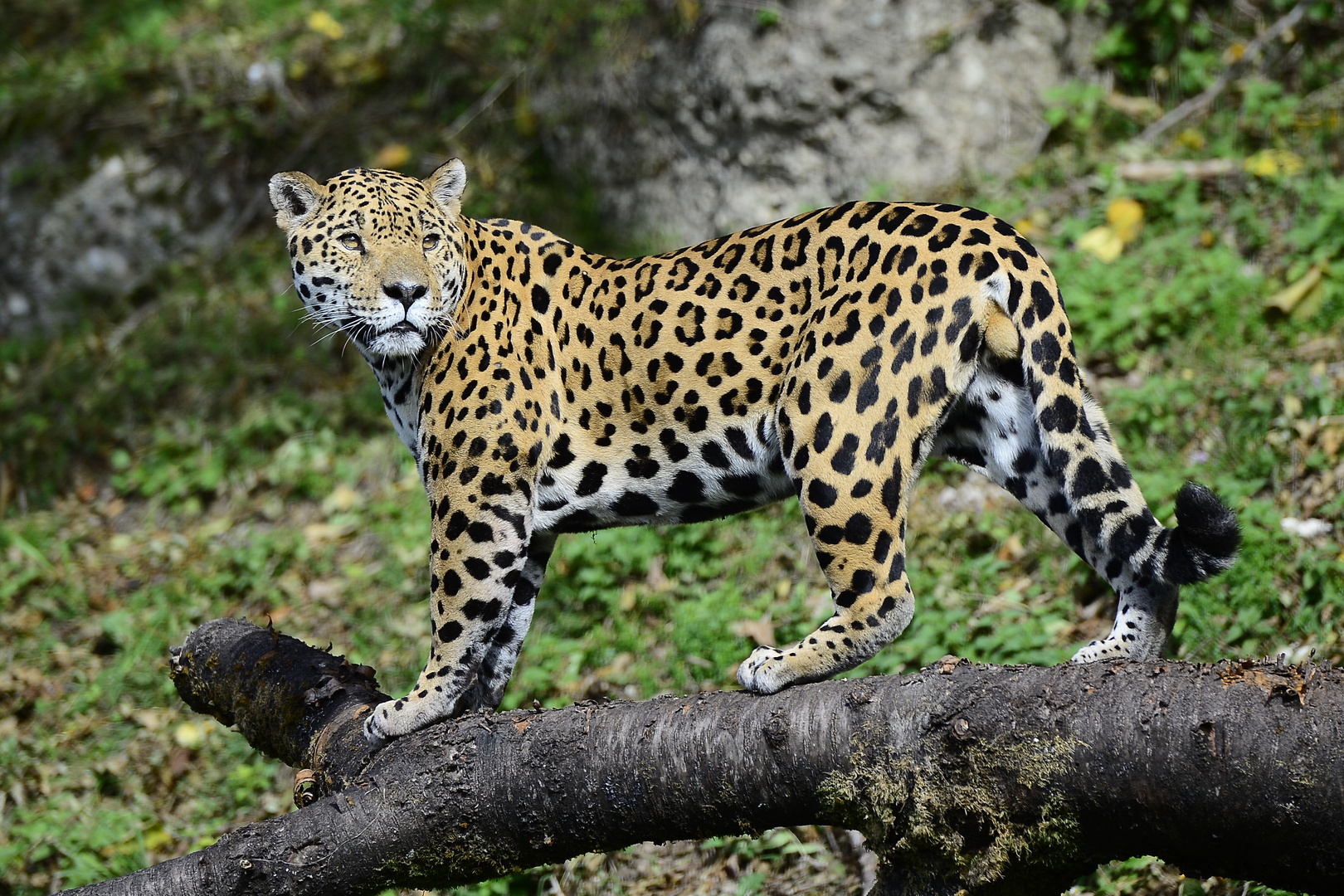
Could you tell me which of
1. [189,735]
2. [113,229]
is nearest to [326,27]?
[113,229]

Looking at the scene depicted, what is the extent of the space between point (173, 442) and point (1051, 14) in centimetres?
847

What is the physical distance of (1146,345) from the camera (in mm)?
7965

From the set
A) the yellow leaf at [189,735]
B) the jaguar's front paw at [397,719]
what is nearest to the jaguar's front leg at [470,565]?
the jaguar's front paw at [397,719]

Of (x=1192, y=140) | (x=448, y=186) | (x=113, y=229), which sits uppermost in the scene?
(x=448, y=186)

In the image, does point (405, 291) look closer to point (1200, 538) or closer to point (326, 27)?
point (1200, 538)

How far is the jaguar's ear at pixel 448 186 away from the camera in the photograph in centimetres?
569

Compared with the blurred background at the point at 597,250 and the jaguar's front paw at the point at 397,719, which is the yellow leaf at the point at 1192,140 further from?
the jaguar's front paw at the point at 397,719

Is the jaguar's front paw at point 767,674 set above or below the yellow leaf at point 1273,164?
below

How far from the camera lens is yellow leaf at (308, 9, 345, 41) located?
1299 cm

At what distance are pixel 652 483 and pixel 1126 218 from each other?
528 centimetres

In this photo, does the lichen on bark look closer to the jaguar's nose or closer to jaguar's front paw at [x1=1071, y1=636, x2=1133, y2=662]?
jaguar's front paw at [x1=1071, y1=636, x2=1133, y2=662]

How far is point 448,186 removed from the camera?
573cm

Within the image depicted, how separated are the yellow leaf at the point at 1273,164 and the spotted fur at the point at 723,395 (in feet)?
16.7

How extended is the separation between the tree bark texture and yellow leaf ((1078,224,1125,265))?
18.9 feet
